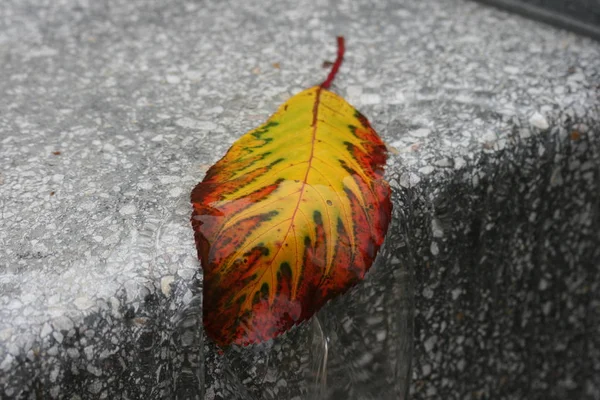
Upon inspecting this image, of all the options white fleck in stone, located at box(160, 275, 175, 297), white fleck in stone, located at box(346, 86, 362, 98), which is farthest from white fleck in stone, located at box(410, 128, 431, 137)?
white fleck in stone, located at box(160, 275, 175, 297)

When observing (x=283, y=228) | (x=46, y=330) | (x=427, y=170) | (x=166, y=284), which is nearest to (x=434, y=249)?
(x=427, y=170)

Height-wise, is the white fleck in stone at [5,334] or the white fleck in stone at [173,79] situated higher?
the white fleck in stone at [5,334]

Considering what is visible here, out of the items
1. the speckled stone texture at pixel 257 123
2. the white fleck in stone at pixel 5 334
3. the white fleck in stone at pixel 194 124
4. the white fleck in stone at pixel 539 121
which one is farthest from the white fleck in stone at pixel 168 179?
the white fleck in stone at pixel 539 121

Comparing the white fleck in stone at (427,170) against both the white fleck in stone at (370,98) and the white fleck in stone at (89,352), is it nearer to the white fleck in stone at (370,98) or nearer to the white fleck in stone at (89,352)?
the white fleck in stone at (370,98)

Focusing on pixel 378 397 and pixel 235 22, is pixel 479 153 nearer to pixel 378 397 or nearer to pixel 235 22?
pixel 378 397

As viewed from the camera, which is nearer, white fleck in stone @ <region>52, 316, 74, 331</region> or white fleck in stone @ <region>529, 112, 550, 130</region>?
white fleck in stone @ <region>52, 316, 74, 331</region>

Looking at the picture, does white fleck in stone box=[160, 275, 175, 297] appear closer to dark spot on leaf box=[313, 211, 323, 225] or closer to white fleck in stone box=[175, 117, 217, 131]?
dark spot on leaf box=[313, 211, 323, 225]

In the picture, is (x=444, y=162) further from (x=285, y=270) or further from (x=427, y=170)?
(x=285, y=270)

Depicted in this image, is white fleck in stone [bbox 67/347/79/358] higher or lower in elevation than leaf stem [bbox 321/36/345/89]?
lower
